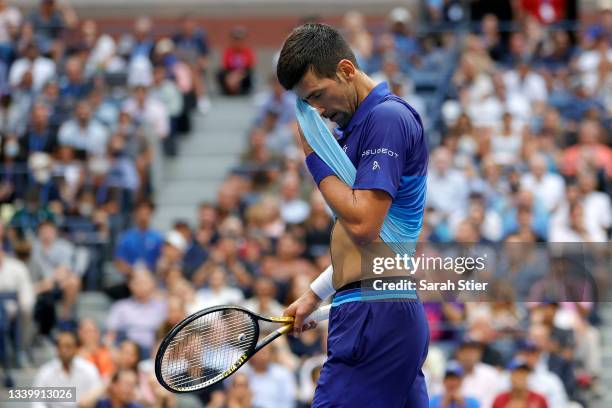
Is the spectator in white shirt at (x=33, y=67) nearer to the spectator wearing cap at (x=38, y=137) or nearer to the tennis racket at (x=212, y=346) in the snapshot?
the spectator wearing cap at (x=38, y=137)

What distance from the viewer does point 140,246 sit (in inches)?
525

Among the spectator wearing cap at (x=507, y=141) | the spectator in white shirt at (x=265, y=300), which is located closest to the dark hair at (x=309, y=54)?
the spectator in white shirt at (x=265, y=300)

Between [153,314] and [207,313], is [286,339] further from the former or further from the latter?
[207,313]

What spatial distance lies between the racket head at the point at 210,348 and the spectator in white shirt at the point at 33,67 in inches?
465

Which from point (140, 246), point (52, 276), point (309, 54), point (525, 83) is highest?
point (525, 83)

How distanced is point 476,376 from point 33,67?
9175 mm

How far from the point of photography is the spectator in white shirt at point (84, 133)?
49.6 feet

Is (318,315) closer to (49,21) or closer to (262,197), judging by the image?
(262,197)

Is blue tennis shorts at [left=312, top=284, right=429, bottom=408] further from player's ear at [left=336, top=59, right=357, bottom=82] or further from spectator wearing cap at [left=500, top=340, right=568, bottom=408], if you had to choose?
spectator wearing cap at [left=500, top=340, right=568, bottom=408]

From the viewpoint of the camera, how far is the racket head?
222 inches

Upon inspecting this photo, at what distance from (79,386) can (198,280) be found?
2.56m

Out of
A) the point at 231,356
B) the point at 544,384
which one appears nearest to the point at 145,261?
the point at 544,384

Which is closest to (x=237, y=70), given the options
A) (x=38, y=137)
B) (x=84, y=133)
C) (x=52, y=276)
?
(x=84, y=133)

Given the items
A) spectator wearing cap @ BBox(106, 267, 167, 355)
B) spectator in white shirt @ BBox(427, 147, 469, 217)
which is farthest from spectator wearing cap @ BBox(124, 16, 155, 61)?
spectator wearing cap @ BBox(106, 267, 167, 355)
